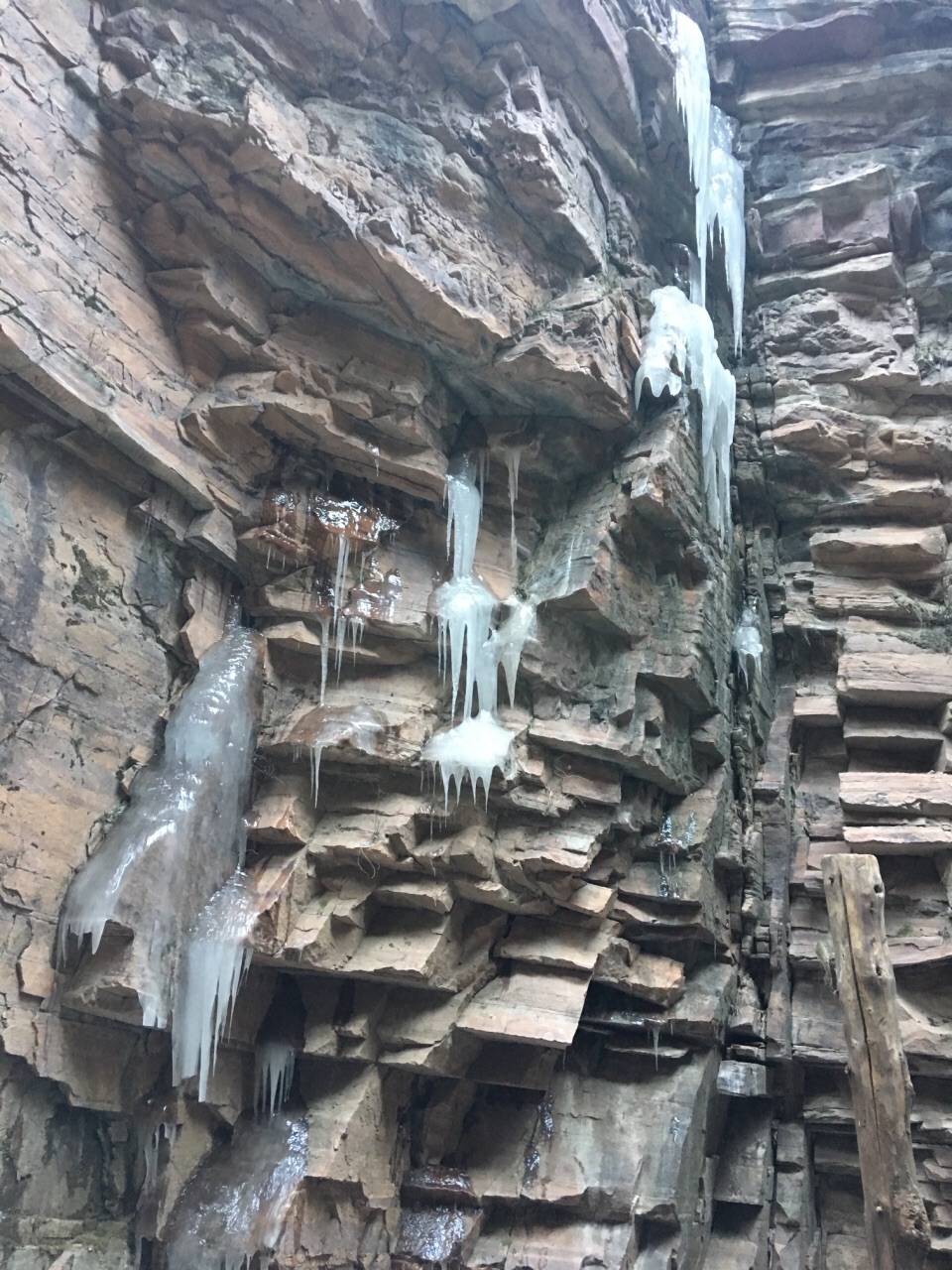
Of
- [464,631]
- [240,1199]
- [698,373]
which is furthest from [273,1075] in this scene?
[698,373]

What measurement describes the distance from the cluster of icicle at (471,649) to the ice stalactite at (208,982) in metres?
1.72

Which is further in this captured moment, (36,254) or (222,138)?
(222,138)

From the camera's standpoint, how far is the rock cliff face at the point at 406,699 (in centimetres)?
598

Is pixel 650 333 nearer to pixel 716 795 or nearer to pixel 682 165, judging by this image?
pixel 682 165

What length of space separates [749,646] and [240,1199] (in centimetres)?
644

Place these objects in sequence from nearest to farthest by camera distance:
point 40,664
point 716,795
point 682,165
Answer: point 40,664 → point 716,795 → point 682,165

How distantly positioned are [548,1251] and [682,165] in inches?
384

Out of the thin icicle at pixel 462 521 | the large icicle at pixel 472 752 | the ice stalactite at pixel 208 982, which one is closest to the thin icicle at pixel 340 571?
the thin icicle at pixel 462 521

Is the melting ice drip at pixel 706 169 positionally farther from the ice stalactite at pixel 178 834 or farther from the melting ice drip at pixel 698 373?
the ice stalactite at pixel 178 834

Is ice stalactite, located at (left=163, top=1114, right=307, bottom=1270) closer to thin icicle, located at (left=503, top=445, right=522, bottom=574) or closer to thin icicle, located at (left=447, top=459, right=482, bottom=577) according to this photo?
thin icicle, located at (left=447, top=459, right=482, bottom=577)

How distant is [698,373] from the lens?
28.7 ft

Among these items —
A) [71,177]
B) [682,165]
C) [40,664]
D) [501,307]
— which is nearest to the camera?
[40,664]

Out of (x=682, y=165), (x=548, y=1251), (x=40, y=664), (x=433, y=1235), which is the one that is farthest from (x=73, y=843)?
(x=682, y=165)

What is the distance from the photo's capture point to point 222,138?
6.39m
